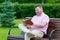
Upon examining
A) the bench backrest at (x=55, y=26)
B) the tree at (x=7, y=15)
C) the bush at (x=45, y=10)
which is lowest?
the bush at (x=45, y=10)

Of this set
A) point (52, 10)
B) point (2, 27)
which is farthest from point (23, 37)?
point (52, 10)

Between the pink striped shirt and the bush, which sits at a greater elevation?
the pink striped shirt

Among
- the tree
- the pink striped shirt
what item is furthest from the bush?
the pink striped shirt

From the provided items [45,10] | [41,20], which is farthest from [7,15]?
[41,20]

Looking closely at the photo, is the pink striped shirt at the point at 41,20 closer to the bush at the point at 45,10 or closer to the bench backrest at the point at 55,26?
the bench backrest at the point at 55,26

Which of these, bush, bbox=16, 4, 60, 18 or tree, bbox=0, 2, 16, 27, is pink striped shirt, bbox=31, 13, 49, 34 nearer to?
tree, bbox=0, 2, 16, 27

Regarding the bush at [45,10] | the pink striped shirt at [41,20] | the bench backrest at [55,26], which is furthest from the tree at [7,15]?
the bench backrest at [55,26]

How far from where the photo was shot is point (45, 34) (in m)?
8.62

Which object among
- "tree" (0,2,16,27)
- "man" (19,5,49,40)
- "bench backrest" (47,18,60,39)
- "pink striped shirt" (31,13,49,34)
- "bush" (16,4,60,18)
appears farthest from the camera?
"bush" (16,4,60,18)

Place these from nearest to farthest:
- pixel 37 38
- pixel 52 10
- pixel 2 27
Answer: pixel 37 38, pixel 2 27, pixel 52 10

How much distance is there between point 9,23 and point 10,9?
0.82 metres

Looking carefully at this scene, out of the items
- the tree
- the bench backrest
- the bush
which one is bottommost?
the bush

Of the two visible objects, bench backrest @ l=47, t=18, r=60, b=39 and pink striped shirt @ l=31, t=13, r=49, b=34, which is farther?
bench backrest @ l=47, t=18, r=60, b=39

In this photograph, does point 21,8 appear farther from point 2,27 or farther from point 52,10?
point 2,27
